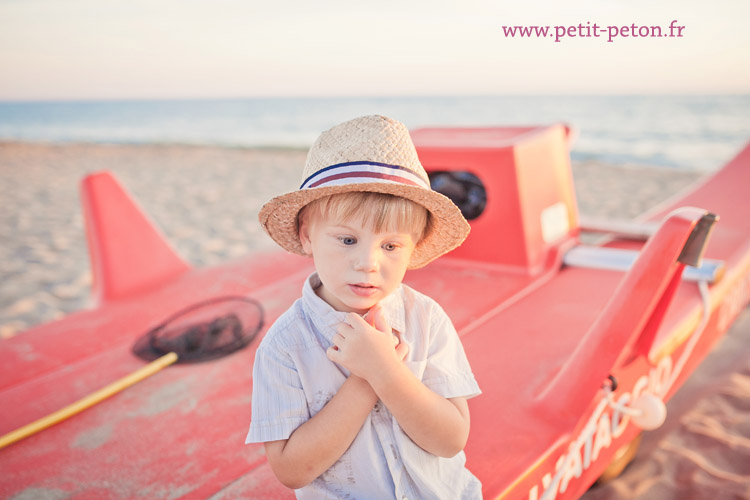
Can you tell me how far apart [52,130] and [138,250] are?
2722 cm

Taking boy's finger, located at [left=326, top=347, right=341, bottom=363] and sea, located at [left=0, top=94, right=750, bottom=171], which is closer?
boy's finger, located at [left=326, top=347, right=341, bottom=363]

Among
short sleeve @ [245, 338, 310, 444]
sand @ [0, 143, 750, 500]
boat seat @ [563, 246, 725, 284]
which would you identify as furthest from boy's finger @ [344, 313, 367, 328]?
boat seat @ [563, 246, 725, 284]

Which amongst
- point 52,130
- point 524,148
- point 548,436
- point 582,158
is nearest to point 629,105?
point 582,158

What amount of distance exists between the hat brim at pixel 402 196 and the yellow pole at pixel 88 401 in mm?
924

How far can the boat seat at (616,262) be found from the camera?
6.74ft

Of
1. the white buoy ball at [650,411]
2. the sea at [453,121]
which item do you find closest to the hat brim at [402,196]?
the white buoy ball at [650,411]

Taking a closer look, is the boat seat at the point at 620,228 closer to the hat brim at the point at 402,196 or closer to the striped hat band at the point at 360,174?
the hat brim at the point at 402,196

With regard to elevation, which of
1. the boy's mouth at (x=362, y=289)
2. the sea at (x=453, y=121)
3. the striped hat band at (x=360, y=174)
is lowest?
the sea at (x=453, y=121)

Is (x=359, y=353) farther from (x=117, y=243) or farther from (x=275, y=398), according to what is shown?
(x=117, y=243)

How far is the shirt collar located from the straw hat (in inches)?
5.4

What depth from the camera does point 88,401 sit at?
59.8 inches

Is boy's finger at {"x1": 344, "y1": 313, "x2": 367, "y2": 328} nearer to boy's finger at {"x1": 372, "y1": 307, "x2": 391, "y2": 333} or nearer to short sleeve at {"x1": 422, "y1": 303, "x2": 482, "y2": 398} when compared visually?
boy's finger at {"x1": 372, "y1": 307, "x2": 391, "y2": 333}

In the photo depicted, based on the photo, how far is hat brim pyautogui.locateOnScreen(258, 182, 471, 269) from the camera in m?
0.82

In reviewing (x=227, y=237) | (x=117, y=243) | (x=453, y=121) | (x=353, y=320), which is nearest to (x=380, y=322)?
(x=353, y=320)
